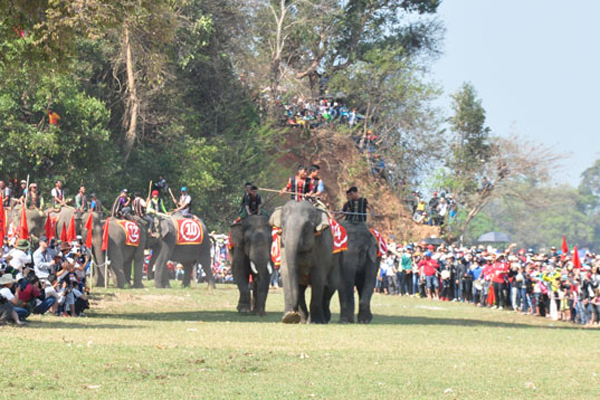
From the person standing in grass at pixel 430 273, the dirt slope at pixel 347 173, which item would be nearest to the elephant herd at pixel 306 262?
the person standing in grass at pixel 430 273

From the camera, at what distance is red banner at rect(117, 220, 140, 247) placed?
1404 inches

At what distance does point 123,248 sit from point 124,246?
0.26 feet

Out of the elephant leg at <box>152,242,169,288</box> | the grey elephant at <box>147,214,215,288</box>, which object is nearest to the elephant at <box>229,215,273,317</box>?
the elephant leg at <box>152,242,169,288</box>

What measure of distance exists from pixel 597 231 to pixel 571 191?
24.9 feet

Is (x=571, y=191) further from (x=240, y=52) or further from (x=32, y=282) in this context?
(x=32, y=282)

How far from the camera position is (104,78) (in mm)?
47594

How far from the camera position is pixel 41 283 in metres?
22.1

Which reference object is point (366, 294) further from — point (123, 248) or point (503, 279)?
point (123, 248)

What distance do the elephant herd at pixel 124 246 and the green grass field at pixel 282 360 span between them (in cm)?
1071

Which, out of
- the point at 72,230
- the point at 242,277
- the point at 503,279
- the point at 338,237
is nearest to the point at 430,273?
the point at 503,279

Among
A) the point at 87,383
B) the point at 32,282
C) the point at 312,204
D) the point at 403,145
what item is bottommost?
the point at 87,383

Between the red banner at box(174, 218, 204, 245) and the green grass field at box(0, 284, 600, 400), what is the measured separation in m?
14.9

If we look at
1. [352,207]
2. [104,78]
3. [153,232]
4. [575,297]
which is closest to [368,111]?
[104,78]

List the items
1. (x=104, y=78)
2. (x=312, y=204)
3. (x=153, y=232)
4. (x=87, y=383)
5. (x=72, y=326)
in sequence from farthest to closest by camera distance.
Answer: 1. (x=104, y=78)
2. (x=153, y=232)
3. (x=312, y=204)
4. (x=72, y=326)
5. (x=87, y=383)
